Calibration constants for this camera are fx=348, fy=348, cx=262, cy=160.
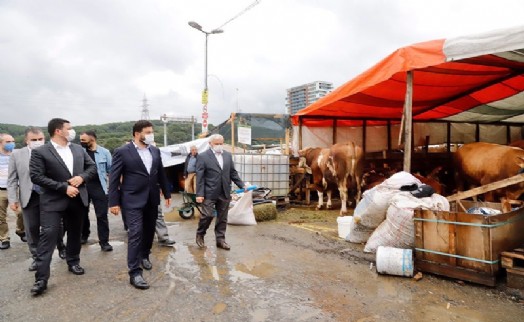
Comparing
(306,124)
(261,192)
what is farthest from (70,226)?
(306,124)

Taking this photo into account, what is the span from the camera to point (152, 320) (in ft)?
10.2

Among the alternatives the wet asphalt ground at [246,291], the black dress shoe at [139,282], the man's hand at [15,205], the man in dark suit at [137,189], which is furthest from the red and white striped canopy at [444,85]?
the man's hand at [15,205]

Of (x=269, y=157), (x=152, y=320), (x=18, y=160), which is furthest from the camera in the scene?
(x=269, y=157)

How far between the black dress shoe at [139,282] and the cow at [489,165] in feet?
17.8

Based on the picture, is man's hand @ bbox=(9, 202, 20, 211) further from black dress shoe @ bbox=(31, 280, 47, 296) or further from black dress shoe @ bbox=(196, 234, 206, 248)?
black dress shoe @ bbox=(196, 234, 206, 248)

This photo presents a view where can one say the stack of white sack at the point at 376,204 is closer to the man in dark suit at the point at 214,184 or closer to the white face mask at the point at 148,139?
the man in dark suit at the point at 214,184

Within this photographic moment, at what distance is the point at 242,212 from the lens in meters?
7.17

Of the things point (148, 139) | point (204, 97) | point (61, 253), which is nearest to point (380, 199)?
point (148, 139)

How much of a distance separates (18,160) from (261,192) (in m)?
4.88

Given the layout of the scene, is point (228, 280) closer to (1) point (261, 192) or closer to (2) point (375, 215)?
(2) point (375, 215)

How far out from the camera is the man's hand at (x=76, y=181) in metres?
3.93

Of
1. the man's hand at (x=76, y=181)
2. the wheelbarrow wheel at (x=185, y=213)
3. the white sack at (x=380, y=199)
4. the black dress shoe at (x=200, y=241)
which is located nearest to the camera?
the man's hand at (x=76, y=181)

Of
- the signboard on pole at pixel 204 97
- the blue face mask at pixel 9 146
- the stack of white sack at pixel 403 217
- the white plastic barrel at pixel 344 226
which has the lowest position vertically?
the white plastic barrel at pixel 344 226

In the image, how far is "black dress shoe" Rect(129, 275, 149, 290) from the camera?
3.79 metres
